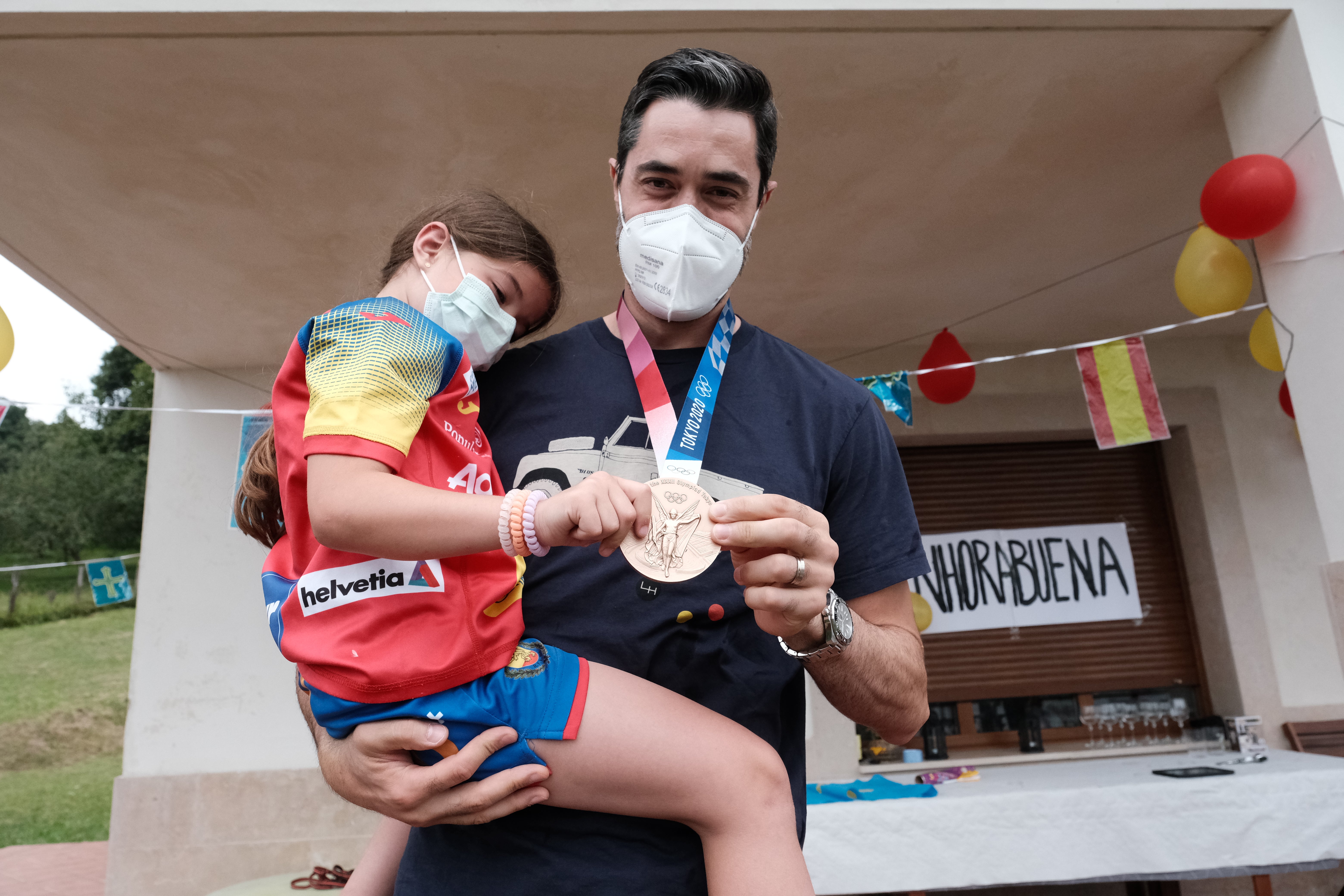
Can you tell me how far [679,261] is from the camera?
53.3 inches

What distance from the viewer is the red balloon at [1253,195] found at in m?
2.86

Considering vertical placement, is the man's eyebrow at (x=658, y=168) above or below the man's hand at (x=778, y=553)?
above

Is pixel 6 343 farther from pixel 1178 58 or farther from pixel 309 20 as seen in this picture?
pixel 1178 58

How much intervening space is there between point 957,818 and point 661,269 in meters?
3.66

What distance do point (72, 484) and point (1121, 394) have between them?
62.7 feet

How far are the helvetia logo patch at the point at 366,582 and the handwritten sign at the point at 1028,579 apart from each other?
17.6ft

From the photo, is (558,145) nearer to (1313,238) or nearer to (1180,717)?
(1313,238)

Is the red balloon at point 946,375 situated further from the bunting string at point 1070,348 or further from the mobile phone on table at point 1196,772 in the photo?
the mobile phone on table at point 1196,772

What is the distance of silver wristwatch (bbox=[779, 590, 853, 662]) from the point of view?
3.45 ft

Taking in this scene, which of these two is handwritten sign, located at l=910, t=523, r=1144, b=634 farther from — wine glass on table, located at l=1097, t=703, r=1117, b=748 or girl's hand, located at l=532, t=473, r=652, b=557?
girl's hand, located at l=532, t=473, r=652, b=557

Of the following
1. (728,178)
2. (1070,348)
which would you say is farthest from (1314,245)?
(728,178)

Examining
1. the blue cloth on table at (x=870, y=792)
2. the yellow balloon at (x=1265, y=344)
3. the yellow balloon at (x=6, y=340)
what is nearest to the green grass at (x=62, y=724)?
the yellow balloon at (x=6, y=340)

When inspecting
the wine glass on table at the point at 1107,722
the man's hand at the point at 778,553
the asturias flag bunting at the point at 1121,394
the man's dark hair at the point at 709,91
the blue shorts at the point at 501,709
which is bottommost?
the wine glass on table at the point at 1107,722

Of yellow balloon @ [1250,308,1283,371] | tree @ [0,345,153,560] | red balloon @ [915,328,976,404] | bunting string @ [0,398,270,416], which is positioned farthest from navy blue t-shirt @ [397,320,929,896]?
tree @ [0,345,153,560]
